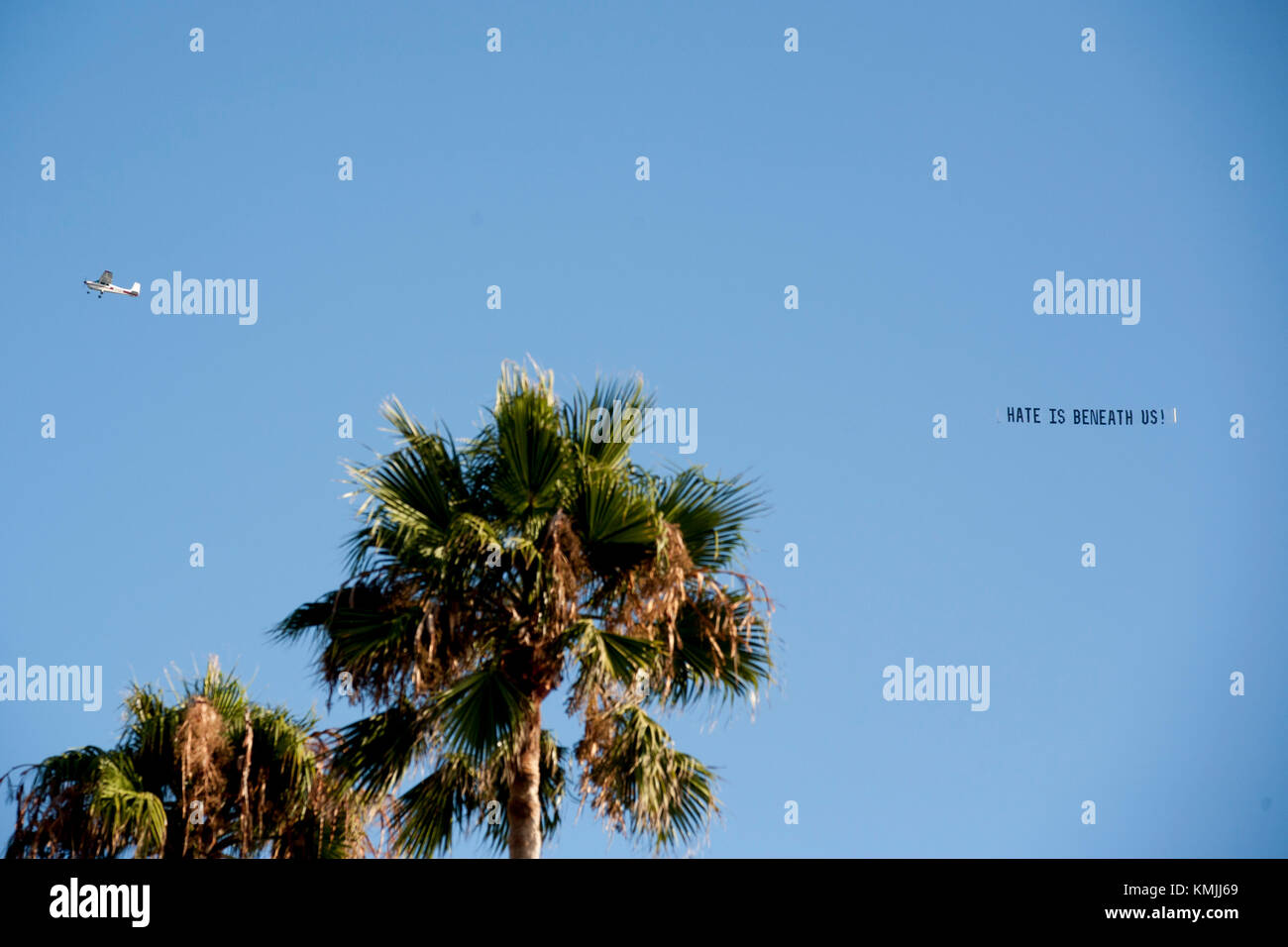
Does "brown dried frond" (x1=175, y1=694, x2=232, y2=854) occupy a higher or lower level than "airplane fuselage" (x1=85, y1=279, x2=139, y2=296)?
lower

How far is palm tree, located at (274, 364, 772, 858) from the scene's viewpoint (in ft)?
33.1

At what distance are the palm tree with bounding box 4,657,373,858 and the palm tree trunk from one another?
2.56 meters

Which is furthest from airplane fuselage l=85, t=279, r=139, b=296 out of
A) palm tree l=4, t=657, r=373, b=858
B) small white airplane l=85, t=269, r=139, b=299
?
palm tree l=4, t=657, r=373, b=858

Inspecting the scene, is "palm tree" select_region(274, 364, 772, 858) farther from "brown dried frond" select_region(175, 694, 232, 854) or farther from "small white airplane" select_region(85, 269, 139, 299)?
"small white airplane" select_region(85, 269, 139, 299)

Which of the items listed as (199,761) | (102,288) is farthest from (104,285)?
(199,761)

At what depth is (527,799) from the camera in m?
10.3

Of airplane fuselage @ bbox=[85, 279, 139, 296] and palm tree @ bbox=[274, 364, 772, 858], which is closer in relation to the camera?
palm tree @ bbox=[274, 364, 772, 858]

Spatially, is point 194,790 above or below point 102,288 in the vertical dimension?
below

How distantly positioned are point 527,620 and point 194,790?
4.55m

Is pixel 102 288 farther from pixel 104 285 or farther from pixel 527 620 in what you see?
pixel 527 620
